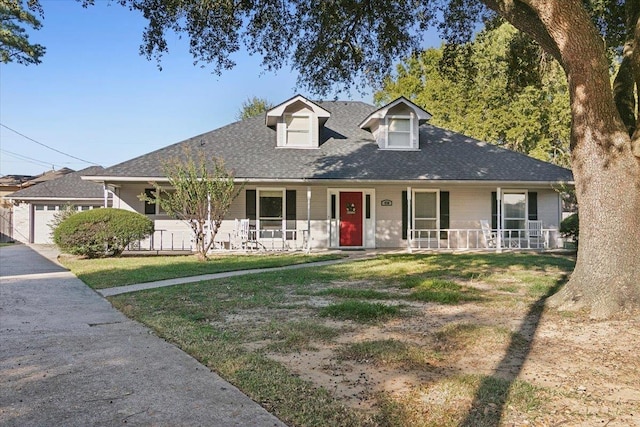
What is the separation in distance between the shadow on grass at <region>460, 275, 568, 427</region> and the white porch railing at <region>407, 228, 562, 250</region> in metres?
12.6

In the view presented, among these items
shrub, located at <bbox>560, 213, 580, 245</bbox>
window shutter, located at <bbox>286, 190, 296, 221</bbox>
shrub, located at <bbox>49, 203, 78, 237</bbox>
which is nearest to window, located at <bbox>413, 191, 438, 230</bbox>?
shrub, located at <bbox>560, 213, 580, 245</bbox>

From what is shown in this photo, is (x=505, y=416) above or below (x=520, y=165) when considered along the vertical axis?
below

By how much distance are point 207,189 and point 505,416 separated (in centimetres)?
1216

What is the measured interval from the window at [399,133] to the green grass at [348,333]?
8.95 meters

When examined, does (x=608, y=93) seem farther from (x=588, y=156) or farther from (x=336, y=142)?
(x=336, y=142)

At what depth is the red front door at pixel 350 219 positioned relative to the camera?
A: 1834 centimetres

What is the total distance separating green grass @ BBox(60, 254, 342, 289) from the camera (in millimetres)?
10298

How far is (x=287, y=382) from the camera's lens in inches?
153

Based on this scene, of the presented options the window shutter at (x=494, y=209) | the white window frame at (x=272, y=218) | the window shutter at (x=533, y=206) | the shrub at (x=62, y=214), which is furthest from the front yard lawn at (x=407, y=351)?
the shrub at (x=62, y=214)

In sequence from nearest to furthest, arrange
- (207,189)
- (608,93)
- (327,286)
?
(608,93) → (327,286) → (207,189)

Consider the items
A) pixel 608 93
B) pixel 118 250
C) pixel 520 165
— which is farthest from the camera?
pixel 520 165

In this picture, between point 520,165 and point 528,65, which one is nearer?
point 528,65

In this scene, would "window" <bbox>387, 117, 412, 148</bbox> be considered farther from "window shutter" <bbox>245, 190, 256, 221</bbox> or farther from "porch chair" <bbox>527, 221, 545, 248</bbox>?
"window shutter" <bbox>245, 190, 256, 221</bbox>

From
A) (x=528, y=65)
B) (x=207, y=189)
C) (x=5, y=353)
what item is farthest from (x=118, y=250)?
(x=528, y=65)
